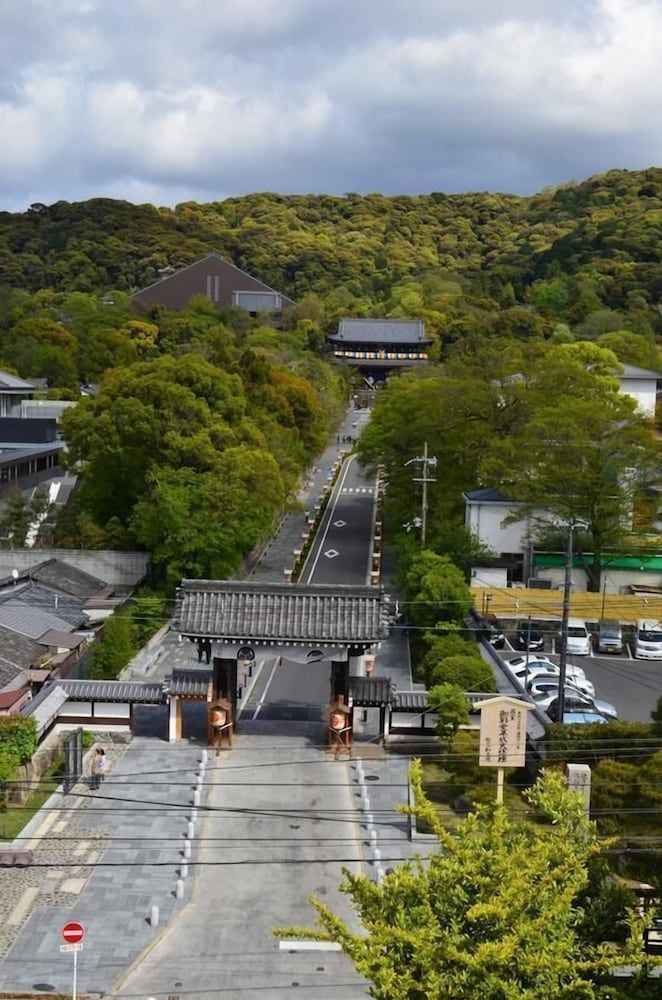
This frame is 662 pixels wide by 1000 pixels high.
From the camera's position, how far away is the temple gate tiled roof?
23375 millimetres

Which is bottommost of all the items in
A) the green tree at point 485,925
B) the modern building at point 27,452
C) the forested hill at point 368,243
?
the green tree at point 485,925

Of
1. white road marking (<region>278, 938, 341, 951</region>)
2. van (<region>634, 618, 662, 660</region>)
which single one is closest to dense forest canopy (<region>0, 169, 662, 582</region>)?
van (<region>634, 618, 662, 660</region>)

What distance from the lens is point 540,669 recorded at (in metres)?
29.2

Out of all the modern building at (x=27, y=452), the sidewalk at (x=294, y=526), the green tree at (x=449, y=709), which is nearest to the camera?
the green tree at (x=449, y=709)

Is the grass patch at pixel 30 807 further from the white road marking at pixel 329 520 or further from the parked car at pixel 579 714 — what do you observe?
the white road marking at pixel 329 520

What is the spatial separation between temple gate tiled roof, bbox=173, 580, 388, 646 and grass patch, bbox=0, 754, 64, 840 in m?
4.19

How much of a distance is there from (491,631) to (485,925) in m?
24.1

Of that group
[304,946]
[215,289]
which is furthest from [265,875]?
[215,289]

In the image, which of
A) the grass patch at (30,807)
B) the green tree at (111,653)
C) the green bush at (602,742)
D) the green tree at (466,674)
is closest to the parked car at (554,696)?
the green tree at (466,674)

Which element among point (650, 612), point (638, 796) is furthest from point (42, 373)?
point (638, 796)

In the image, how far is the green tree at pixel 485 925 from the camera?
9438 millimetres

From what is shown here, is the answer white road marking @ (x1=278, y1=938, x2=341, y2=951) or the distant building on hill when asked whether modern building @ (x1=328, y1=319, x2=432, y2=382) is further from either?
white road marking @ (x1=278, y1=938, x2=341, y2=951)

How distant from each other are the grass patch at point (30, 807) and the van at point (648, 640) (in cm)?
1853

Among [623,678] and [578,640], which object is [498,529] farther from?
[623,678]
